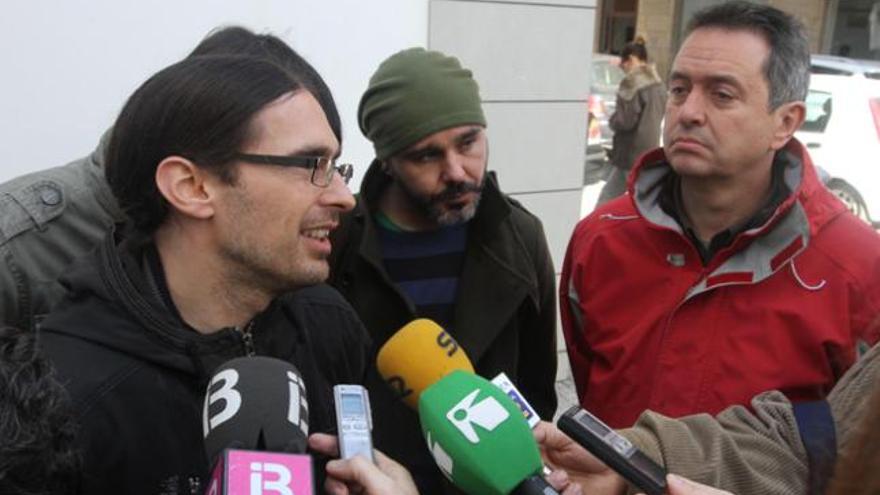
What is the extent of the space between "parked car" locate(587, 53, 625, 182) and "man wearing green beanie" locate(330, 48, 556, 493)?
7896mm

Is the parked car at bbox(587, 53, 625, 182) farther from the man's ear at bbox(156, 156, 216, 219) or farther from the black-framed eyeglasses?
the man's ear at bbox(156, 156, 216, 219)

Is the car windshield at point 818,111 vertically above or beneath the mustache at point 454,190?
beneath

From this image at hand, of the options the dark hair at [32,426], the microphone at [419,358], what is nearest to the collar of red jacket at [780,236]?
the microphone at [419,358]

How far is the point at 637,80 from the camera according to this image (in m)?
6.90

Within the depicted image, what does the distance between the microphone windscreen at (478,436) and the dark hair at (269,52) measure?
65cm

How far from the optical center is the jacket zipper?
1.42m

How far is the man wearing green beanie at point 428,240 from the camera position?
78.2 inches

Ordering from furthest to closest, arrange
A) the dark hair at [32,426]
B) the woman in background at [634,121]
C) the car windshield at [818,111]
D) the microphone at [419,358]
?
the car windshield at [818,111] < the woman in background at [634,121] < the microphone at [419,358] < the dark hair at [32,426]

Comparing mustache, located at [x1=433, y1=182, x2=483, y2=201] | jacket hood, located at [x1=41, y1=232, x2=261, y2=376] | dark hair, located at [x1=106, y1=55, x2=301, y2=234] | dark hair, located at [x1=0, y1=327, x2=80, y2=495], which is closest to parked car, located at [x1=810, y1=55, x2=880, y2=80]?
mustache, located at [x1=433, y1=182, x2=483, y2=201]

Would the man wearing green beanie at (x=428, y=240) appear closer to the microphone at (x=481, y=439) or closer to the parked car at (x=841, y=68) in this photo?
the microphone at (x=481, y=439)

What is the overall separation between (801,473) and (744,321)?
39cm

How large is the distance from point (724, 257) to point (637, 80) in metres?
5.43

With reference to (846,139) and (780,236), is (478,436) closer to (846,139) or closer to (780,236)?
(780,236)

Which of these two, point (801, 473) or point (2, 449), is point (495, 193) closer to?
point (801, 473)
